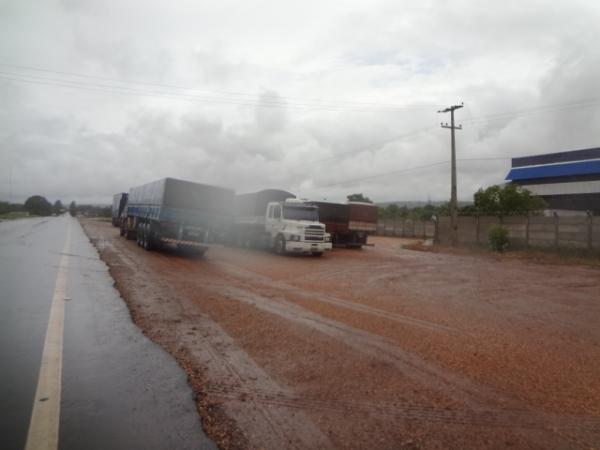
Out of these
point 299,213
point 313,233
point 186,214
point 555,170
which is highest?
point 555,170

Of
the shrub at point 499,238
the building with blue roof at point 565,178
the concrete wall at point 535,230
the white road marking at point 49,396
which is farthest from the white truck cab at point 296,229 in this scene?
the building with blue roof at point 565,178

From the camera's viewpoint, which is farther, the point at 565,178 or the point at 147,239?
the point at 565,178

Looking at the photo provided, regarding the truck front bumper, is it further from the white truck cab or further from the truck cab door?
the truck cab door

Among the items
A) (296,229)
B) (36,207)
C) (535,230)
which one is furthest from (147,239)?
(36,207)

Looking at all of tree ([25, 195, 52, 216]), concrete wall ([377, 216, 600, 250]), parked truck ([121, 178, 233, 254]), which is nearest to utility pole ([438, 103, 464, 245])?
concrete wall ([377, 216, 600, 250])

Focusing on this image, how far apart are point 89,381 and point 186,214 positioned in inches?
520

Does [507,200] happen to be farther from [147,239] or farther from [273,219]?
[147,239]

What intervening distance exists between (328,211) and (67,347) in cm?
2262

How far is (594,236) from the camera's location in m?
20.1

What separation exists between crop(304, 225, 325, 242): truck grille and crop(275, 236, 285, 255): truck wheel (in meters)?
1.27

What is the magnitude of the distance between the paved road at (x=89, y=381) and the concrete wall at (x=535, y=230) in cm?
2207

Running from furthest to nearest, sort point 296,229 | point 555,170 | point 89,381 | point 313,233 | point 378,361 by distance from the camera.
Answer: point 555,170, point 313,233, point 296,229, point 378,361, point 89,381

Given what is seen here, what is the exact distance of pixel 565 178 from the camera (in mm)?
54125

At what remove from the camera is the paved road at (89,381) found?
10.1 feet
